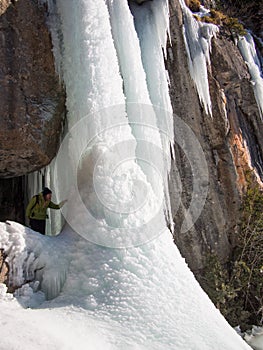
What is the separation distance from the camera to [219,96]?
7.74 m

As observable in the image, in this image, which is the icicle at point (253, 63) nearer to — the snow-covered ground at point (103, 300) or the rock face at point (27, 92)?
the rock face at point (27, 92)

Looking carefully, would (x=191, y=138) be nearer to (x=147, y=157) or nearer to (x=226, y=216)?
(x=226, y=216)

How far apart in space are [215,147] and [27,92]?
4234 millimetres

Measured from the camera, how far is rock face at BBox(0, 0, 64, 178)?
170 inches

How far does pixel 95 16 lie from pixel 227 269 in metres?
5.07

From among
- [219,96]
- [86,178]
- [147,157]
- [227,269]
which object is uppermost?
[219,96]

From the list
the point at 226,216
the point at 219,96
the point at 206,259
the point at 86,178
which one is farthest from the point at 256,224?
the point at 86,178

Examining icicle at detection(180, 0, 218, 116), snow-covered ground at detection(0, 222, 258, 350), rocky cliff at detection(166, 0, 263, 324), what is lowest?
snow-covered ground at detection(0, 222, 258, 350)

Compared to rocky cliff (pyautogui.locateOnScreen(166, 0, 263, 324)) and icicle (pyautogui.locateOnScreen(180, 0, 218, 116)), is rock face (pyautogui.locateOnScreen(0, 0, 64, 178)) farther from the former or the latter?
icicle (pyautogui.locateOnScreen(180, 0, 218, 116))

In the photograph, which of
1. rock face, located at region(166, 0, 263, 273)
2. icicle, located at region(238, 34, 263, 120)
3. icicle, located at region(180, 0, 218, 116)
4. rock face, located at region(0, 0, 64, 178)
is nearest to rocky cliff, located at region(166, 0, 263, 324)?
rock face, located at region(166, 0, 263, 273)

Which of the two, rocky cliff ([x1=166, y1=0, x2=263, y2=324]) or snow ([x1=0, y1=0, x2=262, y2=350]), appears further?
rocky cliff ([x1=166, y1=0, x2=263, y2=324])

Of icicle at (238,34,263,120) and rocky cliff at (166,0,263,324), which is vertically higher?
icicle at (238,34,263,120)

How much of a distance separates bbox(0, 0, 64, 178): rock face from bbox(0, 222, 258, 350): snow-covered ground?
51.0 inches

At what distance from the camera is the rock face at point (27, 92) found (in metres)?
4.32
